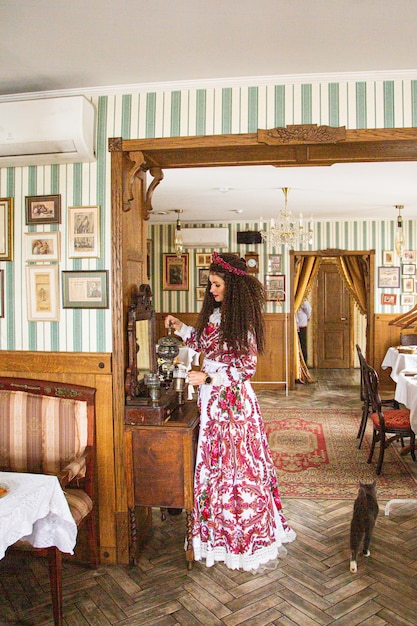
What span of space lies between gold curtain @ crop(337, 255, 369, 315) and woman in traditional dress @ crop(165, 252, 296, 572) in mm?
6615

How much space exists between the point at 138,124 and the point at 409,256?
6.70 metres

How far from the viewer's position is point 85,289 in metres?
3.11

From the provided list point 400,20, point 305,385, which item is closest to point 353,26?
point 400,20

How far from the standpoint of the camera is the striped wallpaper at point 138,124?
292 centimetres

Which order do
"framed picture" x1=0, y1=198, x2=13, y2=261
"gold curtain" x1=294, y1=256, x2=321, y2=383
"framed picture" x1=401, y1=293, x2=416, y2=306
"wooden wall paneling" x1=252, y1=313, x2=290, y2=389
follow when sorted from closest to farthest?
1. "framed picture" x1=0, y1=198, x2=13, y2=261
2. "framed picture" x1=401, y1=293, x2=416, y2=306
3. "wooden wall paneling" x1=252, y1=313, x2=290, y2=389
4. "gold curtain" x1=294, y1=256, x2=321, y2=383

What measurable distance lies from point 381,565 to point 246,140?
2.54 m

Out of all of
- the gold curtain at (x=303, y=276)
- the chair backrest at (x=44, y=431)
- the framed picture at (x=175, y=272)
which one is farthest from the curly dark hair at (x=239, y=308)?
the gold curtain at (x=303, y=276)

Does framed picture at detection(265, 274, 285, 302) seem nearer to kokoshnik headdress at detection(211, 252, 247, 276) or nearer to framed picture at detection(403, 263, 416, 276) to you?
framed picture at detection(403, 263, 416, 276)

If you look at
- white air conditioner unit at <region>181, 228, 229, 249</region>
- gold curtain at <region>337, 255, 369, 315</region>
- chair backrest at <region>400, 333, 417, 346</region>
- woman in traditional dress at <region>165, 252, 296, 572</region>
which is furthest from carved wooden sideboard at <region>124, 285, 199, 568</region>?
gold curtain at <region>337, 255, 369, 315</region>

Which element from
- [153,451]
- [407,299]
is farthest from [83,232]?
[407,299]

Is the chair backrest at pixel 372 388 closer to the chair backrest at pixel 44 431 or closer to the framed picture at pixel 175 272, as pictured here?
the chair backrest at pixel 44 431

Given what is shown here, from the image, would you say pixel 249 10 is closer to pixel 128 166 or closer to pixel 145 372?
pixel 128 166

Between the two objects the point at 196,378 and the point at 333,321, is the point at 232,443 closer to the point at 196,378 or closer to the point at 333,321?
the point at 196,378

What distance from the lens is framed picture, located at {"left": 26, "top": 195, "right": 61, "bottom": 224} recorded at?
3.13 meters
